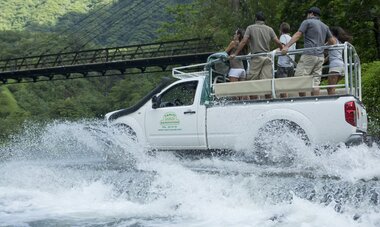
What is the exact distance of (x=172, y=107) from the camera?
30.8 feet

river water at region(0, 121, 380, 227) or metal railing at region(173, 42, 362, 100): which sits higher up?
metal railing at region(173, 42, 362, 100)

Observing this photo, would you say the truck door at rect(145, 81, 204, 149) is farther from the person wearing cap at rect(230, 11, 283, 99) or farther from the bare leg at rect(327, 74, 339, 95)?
the bare leg at rect(327, 74, 339, 95)

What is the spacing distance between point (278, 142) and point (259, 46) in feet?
6.24

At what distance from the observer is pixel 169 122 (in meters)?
9.39

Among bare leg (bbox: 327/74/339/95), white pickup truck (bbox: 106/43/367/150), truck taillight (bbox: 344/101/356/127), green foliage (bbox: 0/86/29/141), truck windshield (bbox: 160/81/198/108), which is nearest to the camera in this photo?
truck taillight (bbox: 344/101/356/127)

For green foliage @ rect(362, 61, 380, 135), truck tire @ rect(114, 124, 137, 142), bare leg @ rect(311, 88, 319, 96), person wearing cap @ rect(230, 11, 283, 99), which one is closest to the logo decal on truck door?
truck tire @ rect(114, 124, 137, 142)

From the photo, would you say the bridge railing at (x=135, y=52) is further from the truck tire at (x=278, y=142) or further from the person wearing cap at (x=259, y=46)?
the truck tire at (x=278, y=142)

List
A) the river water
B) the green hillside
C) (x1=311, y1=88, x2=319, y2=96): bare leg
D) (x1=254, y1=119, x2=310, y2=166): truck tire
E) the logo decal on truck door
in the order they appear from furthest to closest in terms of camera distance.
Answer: the green hillside
the logo decal on truck door
(x1=311, y1=88, x2=319, y2=96): bare leg
(x1=254, y1=119, x2=310, y2=166): truck tire
the river water

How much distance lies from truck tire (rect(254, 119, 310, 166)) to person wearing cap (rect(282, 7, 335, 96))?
25.7 inches

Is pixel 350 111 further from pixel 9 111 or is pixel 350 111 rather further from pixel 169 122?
pixel 9 111

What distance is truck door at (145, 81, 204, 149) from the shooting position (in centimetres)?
911

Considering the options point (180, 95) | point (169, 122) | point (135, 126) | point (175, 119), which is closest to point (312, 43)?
point (180, 95)

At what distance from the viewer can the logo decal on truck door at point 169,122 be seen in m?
9.30

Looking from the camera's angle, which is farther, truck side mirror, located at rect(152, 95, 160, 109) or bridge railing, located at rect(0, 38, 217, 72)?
bridge railing, located at rect(0, 38, 217, 72)
